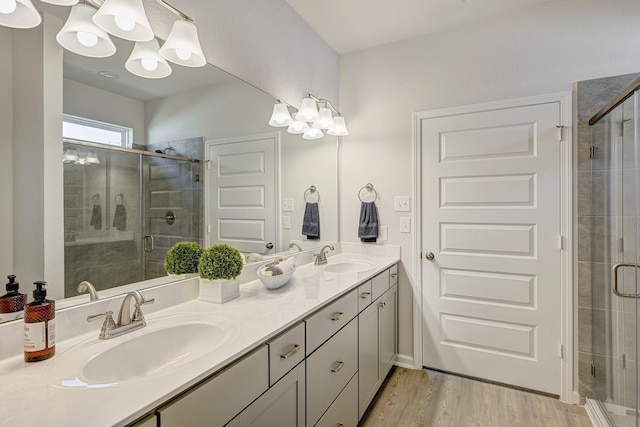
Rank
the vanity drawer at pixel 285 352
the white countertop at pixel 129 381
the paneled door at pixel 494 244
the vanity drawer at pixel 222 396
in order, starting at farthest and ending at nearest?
the paneled door at pixel 494 244
the vanity drawer at pixel 285 352
the vanity drawer at pixel 222 396
the white countertop at pixel 129 381

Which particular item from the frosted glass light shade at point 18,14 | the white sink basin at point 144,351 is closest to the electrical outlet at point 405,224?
the white sink basin at point 144,351

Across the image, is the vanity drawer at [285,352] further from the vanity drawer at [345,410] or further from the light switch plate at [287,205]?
the light switch plate at [287,205]

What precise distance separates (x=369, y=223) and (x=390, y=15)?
1.54 m

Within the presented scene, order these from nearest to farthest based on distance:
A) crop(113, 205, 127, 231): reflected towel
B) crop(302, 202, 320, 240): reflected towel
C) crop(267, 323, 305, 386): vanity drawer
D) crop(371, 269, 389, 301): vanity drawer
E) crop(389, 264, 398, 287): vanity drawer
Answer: crop(267, 323, 305, 386): vanity drawer, crop(113, 205, 127, 231): reflected towel, crop(371, 269, 389, 301): vanity drawer, crop(389, 264, 398, 287): vanity drawer, crop(302, 202, 320, 240): reflected towel

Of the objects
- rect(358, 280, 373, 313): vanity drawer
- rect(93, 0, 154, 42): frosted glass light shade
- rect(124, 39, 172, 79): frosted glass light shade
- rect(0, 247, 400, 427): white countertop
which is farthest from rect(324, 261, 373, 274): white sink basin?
rect(93, 0, 154, 42): frosted glass light shade

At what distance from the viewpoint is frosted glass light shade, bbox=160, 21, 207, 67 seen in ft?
4.10

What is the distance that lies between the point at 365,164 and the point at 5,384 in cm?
237

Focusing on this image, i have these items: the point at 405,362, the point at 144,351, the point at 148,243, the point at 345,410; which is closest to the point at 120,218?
the point at 148,243

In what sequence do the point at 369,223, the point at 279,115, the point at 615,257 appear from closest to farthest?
the point at 615,257 < the point at 279,115 < the point at 369,223

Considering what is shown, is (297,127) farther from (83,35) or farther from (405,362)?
(405,362)

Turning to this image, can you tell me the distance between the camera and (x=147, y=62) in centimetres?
127

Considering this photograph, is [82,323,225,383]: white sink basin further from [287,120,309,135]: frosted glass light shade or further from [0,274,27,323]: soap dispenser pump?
[287,120,309,135]: frosted glass light shade

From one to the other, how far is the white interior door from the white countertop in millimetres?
471

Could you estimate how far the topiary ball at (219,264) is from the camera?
4.45ft
